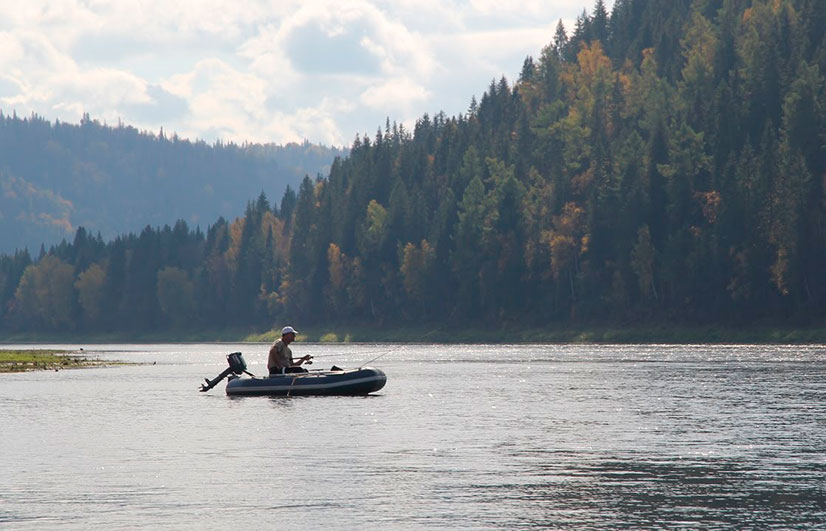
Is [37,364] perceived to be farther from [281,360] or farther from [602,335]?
[602,335]

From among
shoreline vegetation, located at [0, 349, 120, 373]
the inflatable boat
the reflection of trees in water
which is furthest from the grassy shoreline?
the reflection of trees in water

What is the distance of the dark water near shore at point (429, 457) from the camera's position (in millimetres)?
28047

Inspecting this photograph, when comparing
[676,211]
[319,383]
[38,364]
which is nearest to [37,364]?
[38,364]

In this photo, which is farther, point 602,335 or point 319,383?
point 602,335

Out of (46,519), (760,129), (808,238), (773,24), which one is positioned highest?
(773,24)

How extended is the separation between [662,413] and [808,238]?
92.8 metres

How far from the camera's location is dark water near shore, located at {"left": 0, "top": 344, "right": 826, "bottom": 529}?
92.0 ft

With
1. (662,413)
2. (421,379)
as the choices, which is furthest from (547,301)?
(662,413)

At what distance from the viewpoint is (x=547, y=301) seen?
173m

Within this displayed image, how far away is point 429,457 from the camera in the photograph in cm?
3759

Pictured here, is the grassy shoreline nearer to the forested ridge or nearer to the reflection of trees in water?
the forested ridge

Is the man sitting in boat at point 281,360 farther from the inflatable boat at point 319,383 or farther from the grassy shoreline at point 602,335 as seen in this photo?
the grassy shoreline at point 602,335

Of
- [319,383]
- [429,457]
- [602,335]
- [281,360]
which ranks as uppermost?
[602,335]

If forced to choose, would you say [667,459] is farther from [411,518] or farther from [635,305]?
[635,305]
